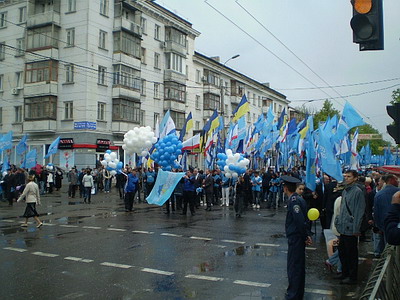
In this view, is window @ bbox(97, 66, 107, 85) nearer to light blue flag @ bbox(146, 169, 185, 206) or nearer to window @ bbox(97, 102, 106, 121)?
window @ bbox(97, 102, 106, 121)

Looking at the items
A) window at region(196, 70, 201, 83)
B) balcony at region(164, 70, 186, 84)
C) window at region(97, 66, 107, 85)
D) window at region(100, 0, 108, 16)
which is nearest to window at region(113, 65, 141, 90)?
window at region(97, 66, 107, 85)

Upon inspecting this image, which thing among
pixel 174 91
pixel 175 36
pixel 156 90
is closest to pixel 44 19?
pixel 156 90

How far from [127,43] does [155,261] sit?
111 feet

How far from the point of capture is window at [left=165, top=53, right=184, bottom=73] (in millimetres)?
45781

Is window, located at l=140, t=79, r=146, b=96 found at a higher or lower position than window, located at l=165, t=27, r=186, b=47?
lower

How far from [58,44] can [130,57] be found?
6.57m

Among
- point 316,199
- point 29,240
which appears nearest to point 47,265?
point 29,240

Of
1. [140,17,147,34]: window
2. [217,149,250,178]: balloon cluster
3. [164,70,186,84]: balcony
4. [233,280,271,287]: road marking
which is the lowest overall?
[233,280,271,287]: road marking

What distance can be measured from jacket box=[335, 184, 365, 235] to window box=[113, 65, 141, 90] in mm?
33496

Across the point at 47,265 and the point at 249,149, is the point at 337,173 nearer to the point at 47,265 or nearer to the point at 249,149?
the point at 47,265

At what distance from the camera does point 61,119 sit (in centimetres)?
3703

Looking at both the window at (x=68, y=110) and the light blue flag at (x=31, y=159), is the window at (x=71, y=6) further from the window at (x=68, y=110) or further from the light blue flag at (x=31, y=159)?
the light blue flag at (x=31, y=159)

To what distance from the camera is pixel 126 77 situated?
129 ft

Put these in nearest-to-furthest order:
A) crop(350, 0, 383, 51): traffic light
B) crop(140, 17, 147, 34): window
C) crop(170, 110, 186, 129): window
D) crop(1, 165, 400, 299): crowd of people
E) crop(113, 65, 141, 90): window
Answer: crop(350, 0, 383, 51): traffic light, crop(1, 165, 400, 299): crowd of people, crop(113, 65, 141, 90): window, crop(140, 17, 147, 34): window, crop(170, 110, 186, 129): window
